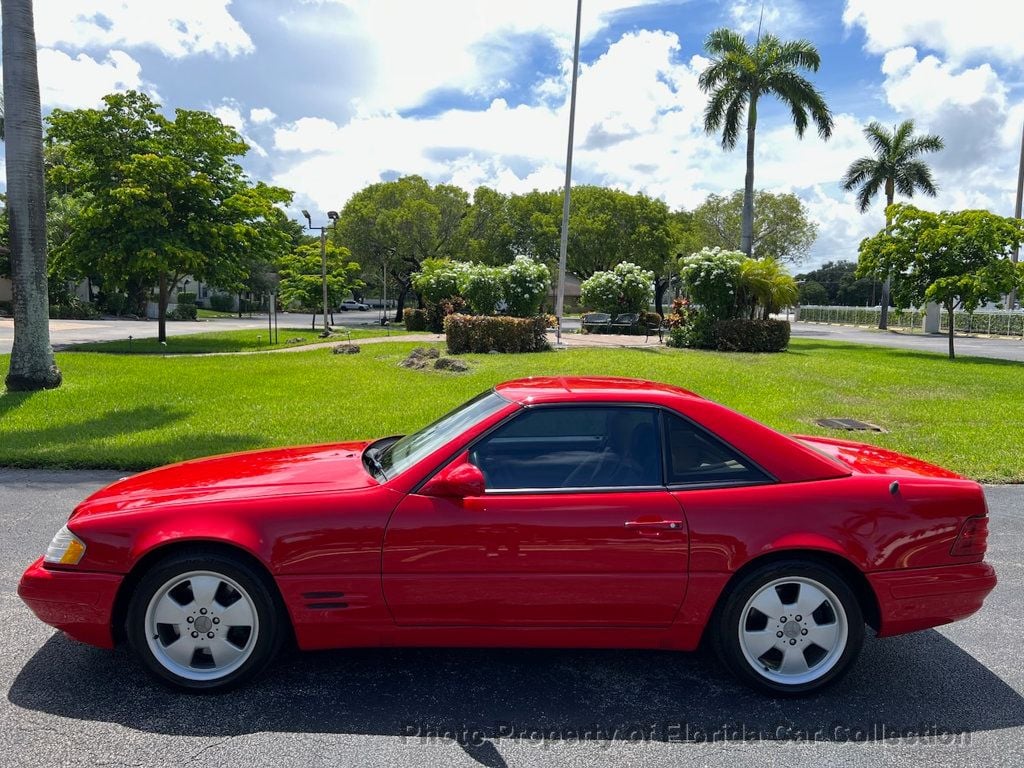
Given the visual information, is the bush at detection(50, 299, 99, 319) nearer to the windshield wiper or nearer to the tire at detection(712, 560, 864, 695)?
the windshield wiper

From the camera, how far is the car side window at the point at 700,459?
3.33 m

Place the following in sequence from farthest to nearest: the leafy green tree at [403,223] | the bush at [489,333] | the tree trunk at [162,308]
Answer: the leafy green tree at [403,223]
the tree trunk at [162,308]
the bush at [489,333]

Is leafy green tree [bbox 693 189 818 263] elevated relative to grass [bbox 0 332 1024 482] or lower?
elevated

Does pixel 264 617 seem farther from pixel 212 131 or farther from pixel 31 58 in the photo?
pixel 212 131

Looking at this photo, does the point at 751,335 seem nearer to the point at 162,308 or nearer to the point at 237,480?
the point at 162,308

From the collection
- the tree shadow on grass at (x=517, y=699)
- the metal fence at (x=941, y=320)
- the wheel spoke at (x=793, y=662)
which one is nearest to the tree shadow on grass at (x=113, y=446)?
the tree shadow on grass at (x=517, y=699)

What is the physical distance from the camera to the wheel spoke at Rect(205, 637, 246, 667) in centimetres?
315

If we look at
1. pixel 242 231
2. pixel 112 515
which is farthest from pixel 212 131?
pixel 112 515

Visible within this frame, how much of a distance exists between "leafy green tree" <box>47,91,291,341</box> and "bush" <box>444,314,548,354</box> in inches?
354

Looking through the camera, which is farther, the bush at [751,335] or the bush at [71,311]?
the bush at [71,311]

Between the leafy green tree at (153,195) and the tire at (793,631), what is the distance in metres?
22.8

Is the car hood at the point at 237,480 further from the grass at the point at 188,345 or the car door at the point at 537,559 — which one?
the grass at the point at 188,345

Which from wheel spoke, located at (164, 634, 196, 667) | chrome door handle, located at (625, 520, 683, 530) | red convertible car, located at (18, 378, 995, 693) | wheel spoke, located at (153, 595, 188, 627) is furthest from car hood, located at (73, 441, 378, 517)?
chrome door handle, located at (625, 520, 683, 530)

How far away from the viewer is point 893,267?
76.1 feet
